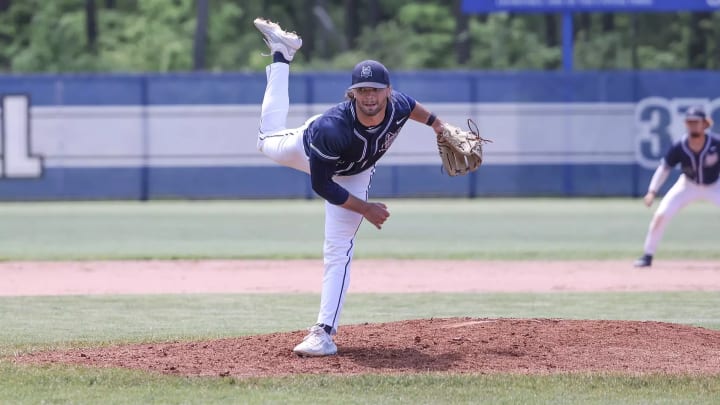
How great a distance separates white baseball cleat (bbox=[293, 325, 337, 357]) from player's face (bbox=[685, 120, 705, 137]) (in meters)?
7.46

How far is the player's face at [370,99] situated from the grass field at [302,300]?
1.47 meters

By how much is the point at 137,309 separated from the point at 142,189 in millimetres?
13489

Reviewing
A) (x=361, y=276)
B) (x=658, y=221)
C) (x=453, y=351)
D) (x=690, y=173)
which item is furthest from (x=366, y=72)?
(x=690, y=173)

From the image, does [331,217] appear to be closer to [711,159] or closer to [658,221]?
[658,221]

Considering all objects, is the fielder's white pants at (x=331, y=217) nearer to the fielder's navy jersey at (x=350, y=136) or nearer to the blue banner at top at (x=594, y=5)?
the fielder's navy jersey at (x=350, y=136)

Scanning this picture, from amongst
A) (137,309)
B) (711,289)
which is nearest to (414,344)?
(137,309)

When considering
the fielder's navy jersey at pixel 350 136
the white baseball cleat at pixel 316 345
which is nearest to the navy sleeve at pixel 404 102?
the fielder's navy jersey at pixel 350 136

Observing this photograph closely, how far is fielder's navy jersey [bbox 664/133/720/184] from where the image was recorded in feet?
44.2

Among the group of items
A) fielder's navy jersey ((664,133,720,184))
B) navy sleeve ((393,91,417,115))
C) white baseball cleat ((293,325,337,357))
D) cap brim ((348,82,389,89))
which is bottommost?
white baseball cleat ((293,325,337,357))

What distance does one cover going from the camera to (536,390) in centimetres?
636

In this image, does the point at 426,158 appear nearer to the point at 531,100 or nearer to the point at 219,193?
the point at 531,100

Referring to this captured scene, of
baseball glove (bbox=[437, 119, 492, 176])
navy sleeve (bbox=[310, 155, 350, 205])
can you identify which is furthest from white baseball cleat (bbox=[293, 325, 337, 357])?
baseball glove (bbox=[437, 119, 492, 176])

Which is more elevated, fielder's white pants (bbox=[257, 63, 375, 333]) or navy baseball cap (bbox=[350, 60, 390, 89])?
navy baseball cap (bbox=[350, 60, 390, 89])

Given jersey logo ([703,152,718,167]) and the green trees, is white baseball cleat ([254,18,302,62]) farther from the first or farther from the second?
the green trees
